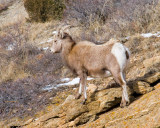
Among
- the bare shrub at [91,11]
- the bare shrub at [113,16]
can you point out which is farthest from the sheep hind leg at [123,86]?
the bare shrub at [91,11]

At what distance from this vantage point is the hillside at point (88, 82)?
14.0 feet

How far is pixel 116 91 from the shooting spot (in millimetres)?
4750

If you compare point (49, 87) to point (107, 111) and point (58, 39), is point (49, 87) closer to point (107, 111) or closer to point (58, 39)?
point (58, 39)

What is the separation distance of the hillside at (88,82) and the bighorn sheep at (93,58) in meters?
0.42

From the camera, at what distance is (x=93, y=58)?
15.7ft

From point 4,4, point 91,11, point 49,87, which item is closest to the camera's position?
point 49,87

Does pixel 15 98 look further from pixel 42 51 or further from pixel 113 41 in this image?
pixel 42 51

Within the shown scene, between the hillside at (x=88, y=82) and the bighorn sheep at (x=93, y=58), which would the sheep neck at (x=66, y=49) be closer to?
the bighorn sheep at (x=93, y=58)

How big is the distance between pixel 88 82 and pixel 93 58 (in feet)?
8.01

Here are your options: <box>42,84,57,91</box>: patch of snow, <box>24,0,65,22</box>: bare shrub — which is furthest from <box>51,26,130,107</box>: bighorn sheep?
<box>24,0,65,22</box>: bare shrub

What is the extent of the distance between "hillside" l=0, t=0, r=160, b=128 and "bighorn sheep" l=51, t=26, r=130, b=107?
1.38 feet

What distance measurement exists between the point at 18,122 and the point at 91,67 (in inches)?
97.6

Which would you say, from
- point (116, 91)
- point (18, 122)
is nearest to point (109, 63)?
point (116, 91)

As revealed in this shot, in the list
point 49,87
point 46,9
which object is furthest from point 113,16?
point 46,9
